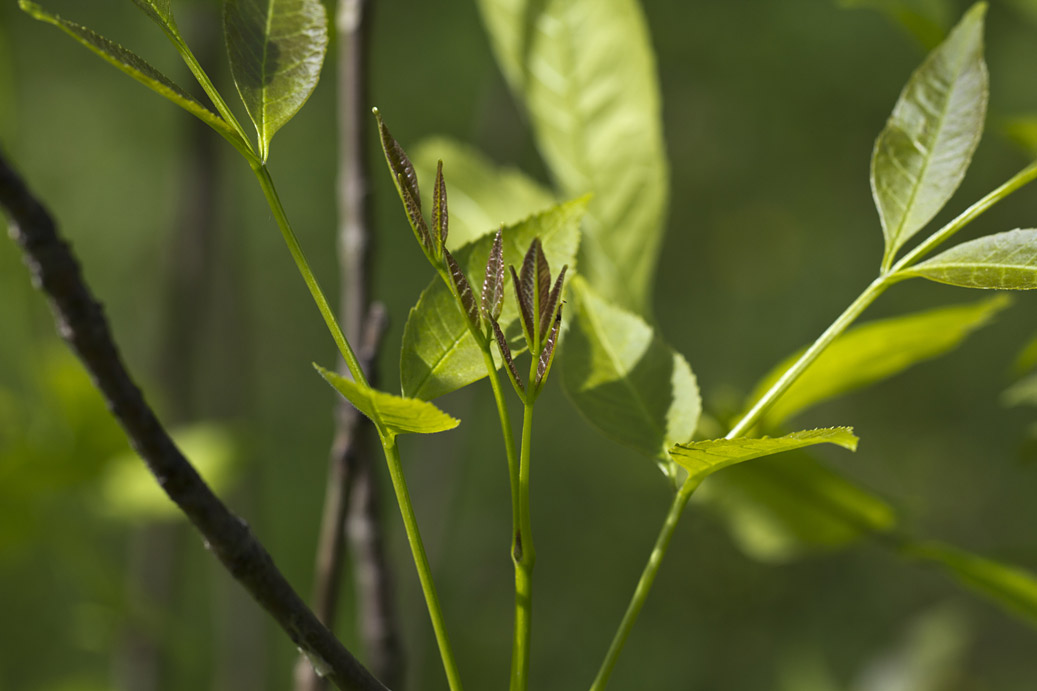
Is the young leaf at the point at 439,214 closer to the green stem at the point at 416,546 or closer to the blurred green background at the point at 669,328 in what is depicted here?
the green stem at the point at 416,546

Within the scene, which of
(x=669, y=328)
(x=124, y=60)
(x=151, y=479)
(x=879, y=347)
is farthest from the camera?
(x=669, y=328)

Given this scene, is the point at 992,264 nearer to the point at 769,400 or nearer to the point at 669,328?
the point at 769,400

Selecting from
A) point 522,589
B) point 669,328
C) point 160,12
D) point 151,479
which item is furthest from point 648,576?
point 669,328

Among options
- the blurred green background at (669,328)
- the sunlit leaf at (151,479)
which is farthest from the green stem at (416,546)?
the blurred green background at (669,328)

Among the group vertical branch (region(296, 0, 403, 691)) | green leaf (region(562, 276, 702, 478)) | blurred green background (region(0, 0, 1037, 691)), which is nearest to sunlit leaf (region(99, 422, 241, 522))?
vertical branch (region(296, 0, 403, 691))

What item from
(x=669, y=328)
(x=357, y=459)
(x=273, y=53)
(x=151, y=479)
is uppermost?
(x=273, y=53)

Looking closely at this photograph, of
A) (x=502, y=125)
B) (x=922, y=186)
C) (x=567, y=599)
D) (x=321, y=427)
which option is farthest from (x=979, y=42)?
(x=321, y=427)
